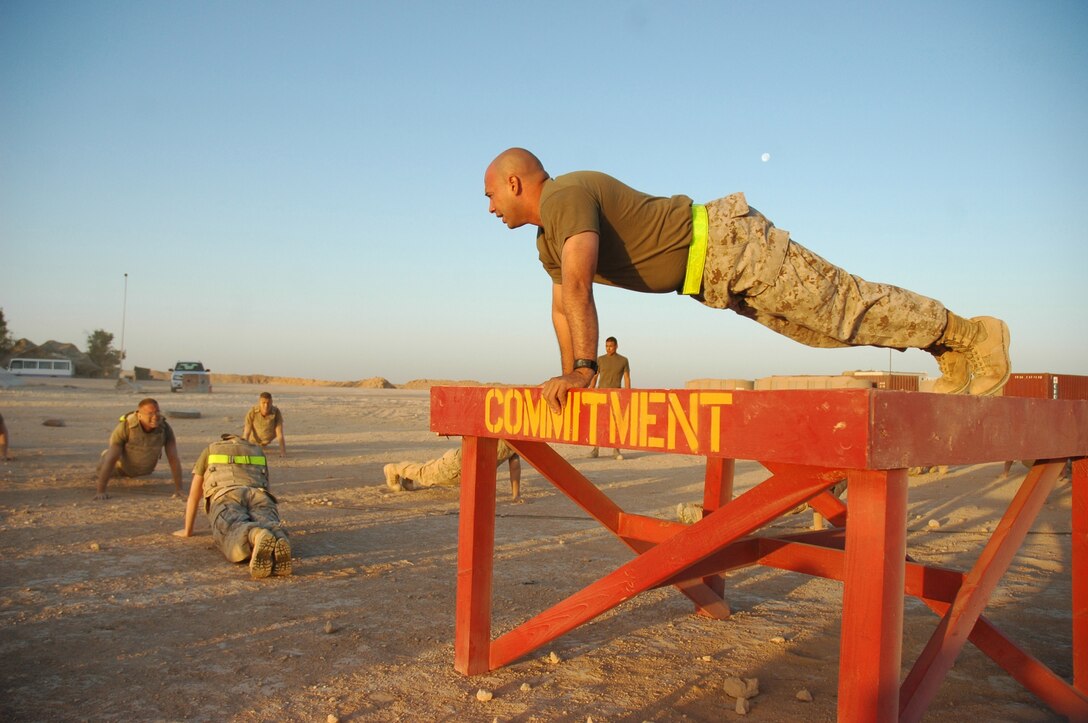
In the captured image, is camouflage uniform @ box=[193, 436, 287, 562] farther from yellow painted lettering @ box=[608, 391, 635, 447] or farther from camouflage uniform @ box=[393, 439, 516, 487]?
yellow painted lettering @ box=[608, 391, 635, 447]

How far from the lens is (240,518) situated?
5.44m

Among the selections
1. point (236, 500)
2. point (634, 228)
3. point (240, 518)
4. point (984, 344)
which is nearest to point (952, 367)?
point (984, 344)

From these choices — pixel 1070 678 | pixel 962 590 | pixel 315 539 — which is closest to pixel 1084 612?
pixel 1070 678

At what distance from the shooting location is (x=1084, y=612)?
315 cm

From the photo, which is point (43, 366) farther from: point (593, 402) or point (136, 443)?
point (593, 402)

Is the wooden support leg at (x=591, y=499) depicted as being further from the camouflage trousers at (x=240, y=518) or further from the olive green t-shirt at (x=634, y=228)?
the camouflage trousers at (x=240, y=518)

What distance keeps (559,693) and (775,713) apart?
2.74 feet

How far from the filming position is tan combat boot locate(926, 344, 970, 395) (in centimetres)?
311

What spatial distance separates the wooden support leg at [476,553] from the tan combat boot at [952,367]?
74.2 inches

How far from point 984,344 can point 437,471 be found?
6789 mm

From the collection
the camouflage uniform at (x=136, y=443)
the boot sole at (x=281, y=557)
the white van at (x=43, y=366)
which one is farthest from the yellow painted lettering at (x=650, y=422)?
the white van at (x=43, y=366)

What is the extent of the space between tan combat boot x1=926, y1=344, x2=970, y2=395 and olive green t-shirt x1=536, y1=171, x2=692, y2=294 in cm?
116

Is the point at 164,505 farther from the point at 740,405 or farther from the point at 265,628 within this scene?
the point at 740,405

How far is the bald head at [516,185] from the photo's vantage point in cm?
300
